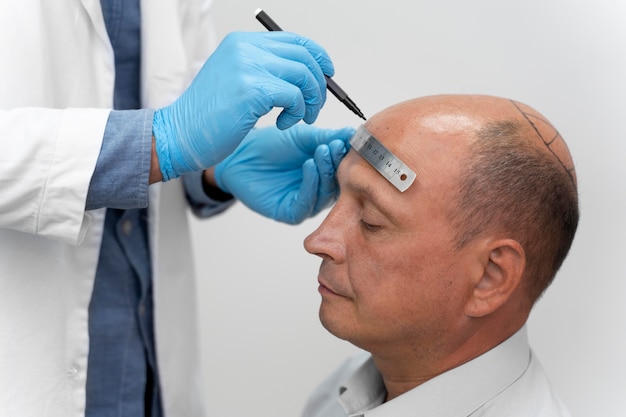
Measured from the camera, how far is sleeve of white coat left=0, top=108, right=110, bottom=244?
1.24m

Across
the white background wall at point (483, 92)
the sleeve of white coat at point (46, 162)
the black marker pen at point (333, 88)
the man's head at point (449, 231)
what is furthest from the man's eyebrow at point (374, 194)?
the white background wall at point (483, 92)

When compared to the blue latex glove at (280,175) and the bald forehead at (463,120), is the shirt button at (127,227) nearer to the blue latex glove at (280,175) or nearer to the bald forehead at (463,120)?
the blue latex glove at (280,175)

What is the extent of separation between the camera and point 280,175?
5.98 ft

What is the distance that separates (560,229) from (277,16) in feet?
3.57

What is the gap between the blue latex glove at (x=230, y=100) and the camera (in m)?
1.31

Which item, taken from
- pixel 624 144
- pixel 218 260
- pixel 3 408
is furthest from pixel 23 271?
pixel 624 144

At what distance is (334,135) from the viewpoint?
65.6 inches

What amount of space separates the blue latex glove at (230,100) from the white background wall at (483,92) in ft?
2.37

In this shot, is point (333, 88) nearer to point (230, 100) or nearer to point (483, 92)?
point (230, 100)

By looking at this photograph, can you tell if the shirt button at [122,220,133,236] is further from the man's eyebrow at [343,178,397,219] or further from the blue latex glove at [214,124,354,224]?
the man's eyebrow at [343,178,397,219]

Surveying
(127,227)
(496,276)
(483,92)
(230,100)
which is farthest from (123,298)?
(483,92)

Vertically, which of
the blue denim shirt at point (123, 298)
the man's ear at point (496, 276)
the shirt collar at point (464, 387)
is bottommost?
the blue denim shirt at point (123, 298)

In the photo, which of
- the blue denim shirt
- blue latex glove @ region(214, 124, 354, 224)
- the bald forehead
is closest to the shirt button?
the blue denim shirt

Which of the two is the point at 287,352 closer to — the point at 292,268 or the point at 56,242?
the point at 292,268
